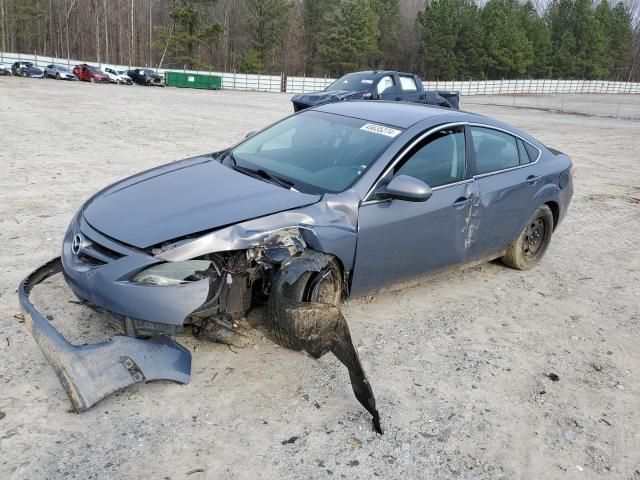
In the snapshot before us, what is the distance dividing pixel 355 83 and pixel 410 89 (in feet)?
5.48

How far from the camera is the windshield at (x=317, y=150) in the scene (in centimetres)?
383

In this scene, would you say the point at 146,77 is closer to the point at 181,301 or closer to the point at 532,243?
the point at 532,243

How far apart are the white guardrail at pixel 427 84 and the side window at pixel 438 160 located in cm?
3892

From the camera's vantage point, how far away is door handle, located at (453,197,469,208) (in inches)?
164

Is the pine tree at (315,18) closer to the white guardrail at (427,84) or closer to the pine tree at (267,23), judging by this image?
the pine tree at (267,23)

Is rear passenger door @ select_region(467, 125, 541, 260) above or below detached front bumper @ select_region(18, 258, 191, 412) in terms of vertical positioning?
above

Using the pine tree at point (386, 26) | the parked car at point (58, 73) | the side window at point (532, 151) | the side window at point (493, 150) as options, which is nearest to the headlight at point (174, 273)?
the side window at point (493, 150)

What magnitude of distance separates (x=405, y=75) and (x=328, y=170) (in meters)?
12.2

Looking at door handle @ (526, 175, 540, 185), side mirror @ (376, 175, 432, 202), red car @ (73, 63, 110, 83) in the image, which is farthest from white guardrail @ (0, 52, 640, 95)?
side mirror @ (376, 175, 432, 202)

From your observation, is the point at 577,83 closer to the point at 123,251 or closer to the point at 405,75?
the point at 405,75

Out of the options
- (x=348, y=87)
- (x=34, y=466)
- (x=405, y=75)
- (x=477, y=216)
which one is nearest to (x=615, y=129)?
(x=405, y=75)

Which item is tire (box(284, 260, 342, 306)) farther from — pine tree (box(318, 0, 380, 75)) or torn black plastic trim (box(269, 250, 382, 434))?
pine tree (box(318, 0, 380, 75))

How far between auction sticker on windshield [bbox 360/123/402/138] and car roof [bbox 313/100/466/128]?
7cm

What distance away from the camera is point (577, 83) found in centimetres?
6944
